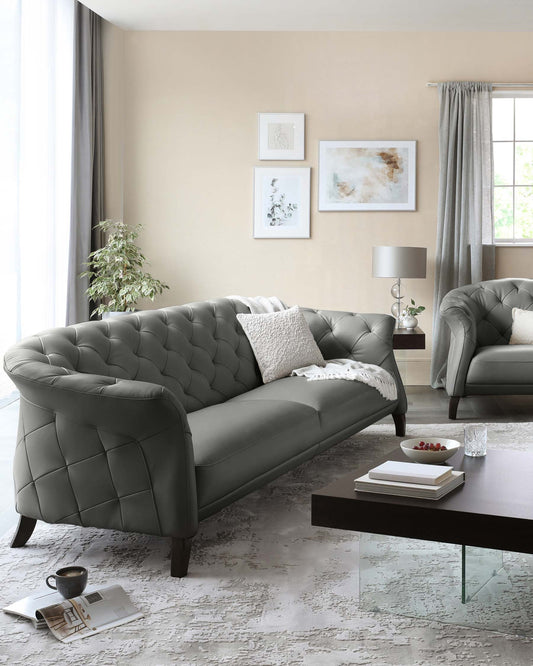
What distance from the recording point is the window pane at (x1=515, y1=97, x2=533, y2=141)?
660 cm

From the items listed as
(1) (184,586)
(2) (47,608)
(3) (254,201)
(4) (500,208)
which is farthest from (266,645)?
(4) (500,208)

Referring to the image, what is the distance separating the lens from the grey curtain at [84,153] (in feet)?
20.3

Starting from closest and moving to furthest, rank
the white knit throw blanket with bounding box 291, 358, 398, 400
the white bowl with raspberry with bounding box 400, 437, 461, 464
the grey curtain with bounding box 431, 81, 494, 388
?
1. the white bowl with raspberry with bounding box 400, 437, 461, 464
2. the white knit throw blanket with bounding box 291, 358, 398, 400
3. the grey curtain with bounding box 431, 81, 494, 388

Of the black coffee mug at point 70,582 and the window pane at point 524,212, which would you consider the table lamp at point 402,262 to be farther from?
the black coffee mug at point 70,582

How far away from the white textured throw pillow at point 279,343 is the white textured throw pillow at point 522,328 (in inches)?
69.3

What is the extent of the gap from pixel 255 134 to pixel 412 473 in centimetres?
460

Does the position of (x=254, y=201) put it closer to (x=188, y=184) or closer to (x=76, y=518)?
(x=188, y=184)

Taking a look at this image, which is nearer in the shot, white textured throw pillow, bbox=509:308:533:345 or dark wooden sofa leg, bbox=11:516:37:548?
dark wooden sofa leg, bbox=11:516:37:548

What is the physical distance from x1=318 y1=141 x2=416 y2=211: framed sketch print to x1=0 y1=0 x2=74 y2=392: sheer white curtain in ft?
6.77

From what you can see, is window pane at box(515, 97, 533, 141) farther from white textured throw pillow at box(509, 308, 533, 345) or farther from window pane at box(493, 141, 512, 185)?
white textured throw pillow at box(509, 308, 533, 345)

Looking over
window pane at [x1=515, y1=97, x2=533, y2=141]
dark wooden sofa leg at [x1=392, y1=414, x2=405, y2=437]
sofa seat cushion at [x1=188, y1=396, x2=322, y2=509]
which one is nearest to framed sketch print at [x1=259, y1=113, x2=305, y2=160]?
window pane at [x1=515, y1=97, x2=533, y2=141]

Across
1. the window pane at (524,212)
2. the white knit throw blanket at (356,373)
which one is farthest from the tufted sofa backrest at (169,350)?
the window pane at (524,212)

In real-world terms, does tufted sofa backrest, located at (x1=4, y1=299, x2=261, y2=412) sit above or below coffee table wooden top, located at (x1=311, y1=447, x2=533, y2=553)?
above

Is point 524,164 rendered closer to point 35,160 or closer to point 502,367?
point 502,367
